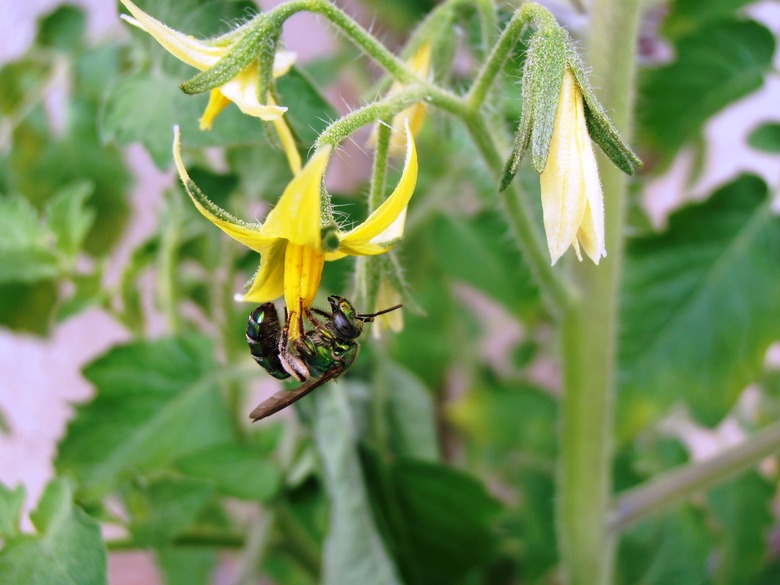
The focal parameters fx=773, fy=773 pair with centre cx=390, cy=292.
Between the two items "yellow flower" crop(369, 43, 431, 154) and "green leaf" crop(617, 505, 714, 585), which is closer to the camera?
"yellow flower" crop(369, 43, 431, 154)

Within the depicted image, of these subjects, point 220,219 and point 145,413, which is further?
point 145,413

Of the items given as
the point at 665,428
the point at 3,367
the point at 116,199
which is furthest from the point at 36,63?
the point at 665,428

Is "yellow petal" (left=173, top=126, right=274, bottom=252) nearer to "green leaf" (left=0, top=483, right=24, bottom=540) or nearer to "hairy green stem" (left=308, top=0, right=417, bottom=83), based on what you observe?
"hairy green stem" (left=308, top=0, right=417, bottom=83)

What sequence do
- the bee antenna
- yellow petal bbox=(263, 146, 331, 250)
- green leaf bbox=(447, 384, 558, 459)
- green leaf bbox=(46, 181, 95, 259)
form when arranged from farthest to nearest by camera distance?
1. green leaf bbox=(447, 384, 558, 459)
2. green leaf bbox=(46, 181, 95, 259)
3. the bee antenna
4. yellow petal bbox=(263, 146, 331, 250)

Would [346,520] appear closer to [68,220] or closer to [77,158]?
[68,220]

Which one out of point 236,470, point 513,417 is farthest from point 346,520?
point 513,417

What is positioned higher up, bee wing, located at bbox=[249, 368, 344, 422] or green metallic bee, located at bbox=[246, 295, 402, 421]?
green metallic bee, located at bbox=[246, 295, 402, 421]

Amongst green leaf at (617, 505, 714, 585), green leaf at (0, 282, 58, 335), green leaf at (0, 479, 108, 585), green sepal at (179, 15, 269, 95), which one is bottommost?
green leaf at (617, 505, 714, 585)

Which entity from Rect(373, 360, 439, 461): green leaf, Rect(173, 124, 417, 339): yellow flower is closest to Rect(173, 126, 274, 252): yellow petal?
Rect(173, 124, 417, 339): yellow flower
